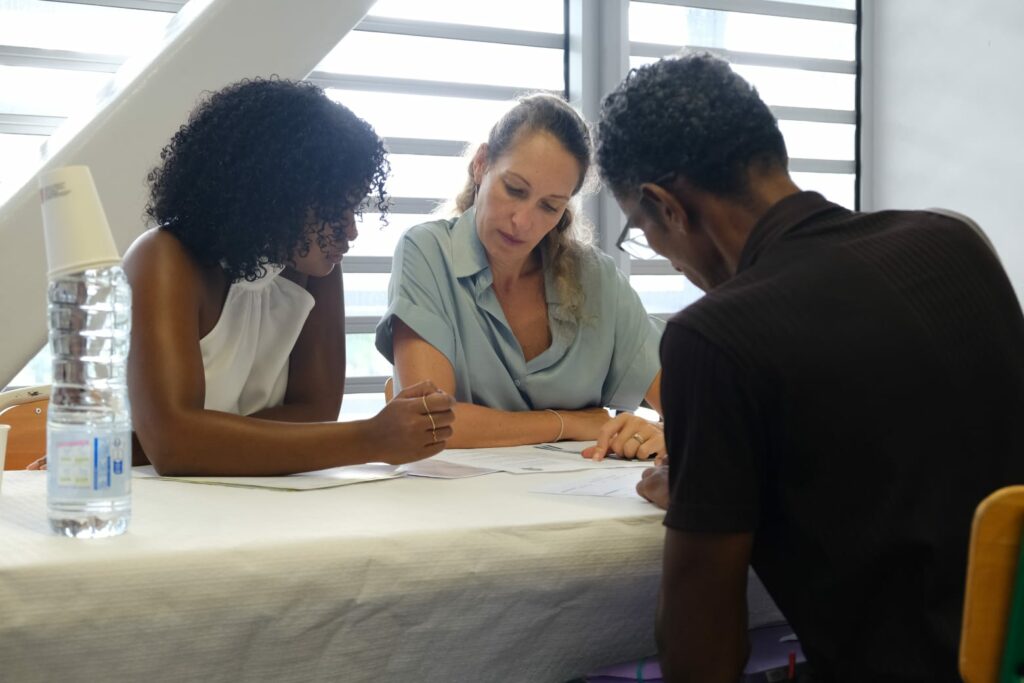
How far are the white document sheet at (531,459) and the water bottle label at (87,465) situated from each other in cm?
64

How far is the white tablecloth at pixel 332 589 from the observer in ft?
2.95

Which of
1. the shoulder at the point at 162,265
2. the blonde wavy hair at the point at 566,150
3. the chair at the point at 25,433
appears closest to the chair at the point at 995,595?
the shoulder at the point at 162,265

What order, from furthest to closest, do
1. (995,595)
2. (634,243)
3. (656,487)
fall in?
1. (634,243)
2. (656,487)
3. (995,595)

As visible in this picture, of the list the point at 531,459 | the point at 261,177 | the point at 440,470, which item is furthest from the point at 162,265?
the point at 531,459

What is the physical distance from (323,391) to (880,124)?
11.0 ft

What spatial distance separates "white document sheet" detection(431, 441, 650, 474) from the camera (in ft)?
5.11

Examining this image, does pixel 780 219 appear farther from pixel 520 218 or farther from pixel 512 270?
pixel 512 270

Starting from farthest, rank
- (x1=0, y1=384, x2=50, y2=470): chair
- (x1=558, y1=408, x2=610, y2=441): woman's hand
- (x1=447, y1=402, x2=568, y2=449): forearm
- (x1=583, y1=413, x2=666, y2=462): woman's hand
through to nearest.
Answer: (x1=0, y1=384, x2=50, y2=470): chair, (x1=558, y1=408, x2=610, y2=441): woman's hand, (x1=447, y1=402, x2=568, y2=449): forearm, (x1=583, y1=413, x2=666, y2=462): woman's hand

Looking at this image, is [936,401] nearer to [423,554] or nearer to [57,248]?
[423,554]

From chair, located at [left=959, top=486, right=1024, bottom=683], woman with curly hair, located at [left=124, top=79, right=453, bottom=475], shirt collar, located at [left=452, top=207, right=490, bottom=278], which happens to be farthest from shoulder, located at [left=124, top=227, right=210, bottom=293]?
chair, located at [left=959, top=486, right=1024, bottom=683]

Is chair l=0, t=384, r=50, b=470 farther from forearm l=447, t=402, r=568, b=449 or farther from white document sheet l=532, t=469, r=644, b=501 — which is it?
white document sheet l=532, t=469, r=644, b=501

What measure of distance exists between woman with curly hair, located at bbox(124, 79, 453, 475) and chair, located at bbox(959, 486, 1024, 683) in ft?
2.60

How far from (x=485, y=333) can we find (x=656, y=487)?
0.88 metres

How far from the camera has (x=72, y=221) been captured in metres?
0.97
